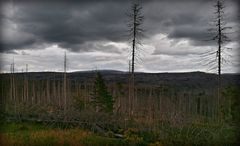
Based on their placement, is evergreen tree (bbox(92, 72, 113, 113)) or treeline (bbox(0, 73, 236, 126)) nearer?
treeline (bbox(0, 73, 236, 126))

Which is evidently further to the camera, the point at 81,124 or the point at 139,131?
the point at 81,124

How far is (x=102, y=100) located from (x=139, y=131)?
71.6 ft

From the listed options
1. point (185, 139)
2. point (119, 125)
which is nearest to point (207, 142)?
point (185, 139)

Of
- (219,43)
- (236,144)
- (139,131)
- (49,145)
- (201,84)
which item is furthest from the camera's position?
(201,84)

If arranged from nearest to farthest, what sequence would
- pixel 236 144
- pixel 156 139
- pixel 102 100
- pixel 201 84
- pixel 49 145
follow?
pixel 236 144 < pixel 49 145 < pixel 156 139 < pixel 102 100 < pixel 201 84

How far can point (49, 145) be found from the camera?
13.6 m

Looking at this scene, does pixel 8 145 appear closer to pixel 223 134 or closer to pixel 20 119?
pixel 223 134

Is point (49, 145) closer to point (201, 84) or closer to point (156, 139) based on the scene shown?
point (156, 139)

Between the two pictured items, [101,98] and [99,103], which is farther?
[99,103]

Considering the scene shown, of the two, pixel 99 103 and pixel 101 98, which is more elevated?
pixel 101 98

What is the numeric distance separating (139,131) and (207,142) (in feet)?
20.9

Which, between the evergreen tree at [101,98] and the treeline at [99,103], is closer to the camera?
the treeline at [99,103]

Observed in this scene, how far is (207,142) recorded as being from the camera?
13.8m

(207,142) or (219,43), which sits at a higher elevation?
(219,43)
